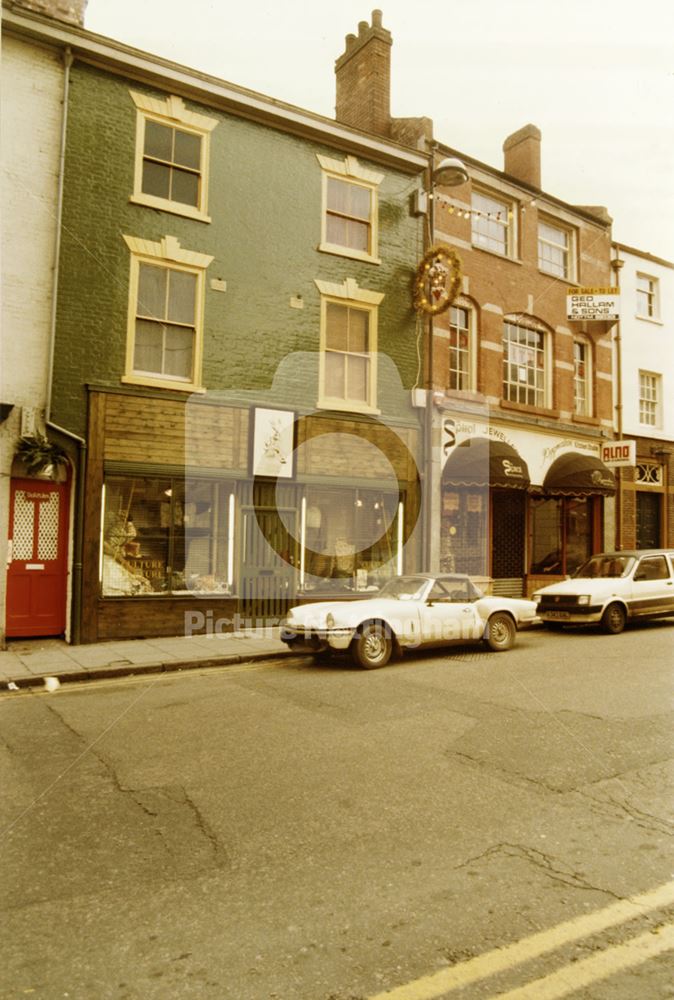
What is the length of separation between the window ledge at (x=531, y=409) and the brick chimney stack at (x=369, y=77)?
285 inches

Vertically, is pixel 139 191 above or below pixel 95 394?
above

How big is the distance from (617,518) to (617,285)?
23.3 ft

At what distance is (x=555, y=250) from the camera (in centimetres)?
1981

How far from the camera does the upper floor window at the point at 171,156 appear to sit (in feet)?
41.6

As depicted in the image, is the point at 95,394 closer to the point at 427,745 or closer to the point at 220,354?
the point at 220,354

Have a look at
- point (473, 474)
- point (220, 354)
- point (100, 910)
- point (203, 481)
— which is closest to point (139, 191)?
point (220, 354)

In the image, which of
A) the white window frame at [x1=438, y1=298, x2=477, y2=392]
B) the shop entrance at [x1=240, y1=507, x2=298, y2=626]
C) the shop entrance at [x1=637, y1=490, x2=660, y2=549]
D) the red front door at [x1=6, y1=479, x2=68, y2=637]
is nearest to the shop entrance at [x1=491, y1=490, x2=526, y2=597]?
the white window frame at [x1=438, y1=298, x2=477, y2=392]

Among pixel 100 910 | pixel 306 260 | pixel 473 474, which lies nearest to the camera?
pixel 100 910

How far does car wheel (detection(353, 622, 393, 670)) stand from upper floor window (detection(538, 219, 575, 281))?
44.0 feet

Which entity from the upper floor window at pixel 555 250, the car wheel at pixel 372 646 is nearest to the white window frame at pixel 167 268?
the car wheel at pixel 372 646

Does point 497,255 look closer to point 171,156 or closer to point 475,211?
point 475,211

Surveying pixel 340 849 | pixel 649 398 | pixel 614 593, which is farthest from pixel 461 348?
pixel 340 849

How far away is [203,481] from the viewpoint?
1312 cm

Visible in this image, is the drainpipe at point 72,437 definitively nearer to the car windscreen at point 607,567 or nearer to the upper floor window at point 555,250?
the car windscreen at point 607,567
